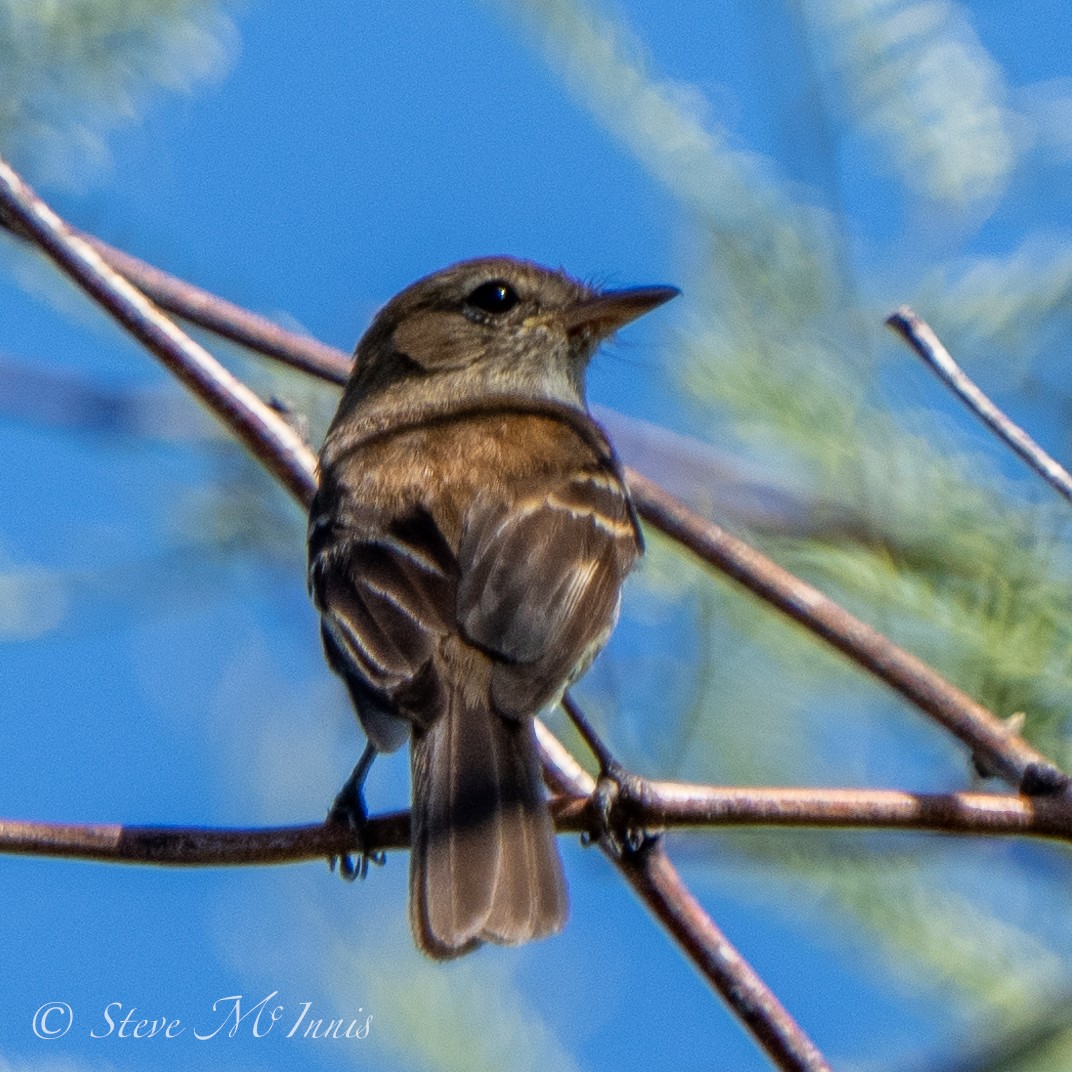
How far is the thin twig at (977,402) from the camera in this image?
110 inches

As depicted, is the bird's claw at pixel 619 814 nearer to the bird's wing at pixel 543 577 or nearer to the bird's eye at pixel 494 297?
the bird's wing at pixel 543 577

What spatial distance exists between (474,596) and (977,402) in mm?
1037

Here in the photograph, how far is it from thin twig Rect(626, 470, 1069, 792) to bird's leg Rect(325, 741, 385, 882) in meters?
0.81

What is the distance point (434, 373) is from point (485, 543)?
4.87 feet

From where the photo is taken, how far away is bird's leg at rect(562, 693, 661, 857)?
275 cm

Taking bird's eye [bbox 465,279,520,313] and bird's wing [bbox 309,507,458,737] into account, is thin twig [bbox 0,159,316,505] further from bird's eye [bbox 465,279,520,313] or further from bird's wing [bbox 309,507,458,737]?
bird's eye [bbox 465,279,520,313]

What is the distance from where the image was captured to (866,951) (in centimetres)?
329

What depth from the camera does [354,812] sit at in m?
3.50

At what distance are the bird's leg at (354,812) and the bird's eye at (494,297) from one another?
156 cm

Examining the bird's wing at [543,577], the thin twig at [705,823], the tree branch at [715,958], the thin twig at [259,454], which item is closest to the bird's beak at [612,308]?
the bird's wing at [543,577]

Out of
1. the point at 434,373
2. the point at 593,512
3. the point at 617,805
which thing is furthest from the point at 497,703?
the point at 434,373

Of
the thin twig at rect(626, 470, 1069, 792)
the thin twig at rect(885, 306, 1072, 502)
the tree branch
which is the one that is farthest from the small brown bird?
the thin twig at rect(885, 306, 1072, 502)

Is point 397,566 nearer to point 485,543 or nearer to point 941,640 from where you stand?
point 485,543

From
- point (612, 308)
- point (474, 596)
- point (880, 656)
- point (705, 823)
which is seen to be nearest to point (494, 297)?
point (612, 308)
